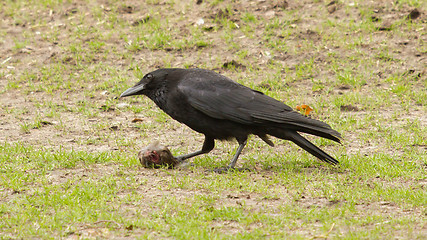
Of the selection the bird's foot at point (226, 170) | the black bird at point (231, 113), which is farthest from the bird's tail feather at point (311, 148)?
the bird's foot at point (226, 170)

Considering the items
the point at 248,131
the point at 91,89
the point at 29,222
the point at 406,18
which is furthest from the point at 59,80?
the point at 406,18

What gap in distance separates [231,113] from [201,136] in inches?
65.7

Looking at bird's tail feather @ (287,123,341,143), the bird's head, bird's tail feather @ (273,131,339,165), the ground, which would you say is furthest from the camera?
the bird's head

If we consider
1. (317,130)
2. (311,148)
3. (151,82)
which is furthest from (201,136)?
(317,130)

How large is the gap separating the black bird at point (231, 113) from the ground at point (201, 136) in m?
0.39

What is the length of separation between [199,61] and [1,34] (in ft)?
13.6

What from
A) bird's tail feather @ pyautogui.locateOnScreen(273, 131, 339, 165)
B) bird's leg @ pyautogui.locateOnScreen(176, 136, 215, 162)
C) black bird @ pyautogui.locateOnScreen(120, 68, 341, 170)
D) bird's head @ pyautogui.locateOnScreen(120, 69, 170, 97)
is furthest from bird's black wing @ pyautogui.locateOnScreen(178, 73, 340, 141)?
bird's leg @ pyautogui.locateOnScreen(176, 136, 215, 162)

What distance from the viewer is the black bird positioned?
21.9 feet

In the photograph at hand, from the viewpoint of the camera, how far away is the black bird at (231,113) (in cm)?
668

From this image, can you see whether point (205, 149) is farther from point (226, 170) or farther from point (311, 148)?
point (311, 148)

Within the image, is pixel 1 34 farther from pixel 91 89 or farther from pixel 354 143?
pixel 354 143

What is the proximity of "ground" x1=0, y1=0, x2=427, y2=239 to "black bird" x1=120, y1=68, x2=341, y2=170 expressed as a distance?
15.3 inches

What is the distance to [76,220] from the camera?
17.1ft

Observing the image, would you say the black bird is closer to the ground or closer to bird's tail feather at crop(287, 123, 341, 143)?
bird's tail feather at crop(287, 123, 341, 143)
